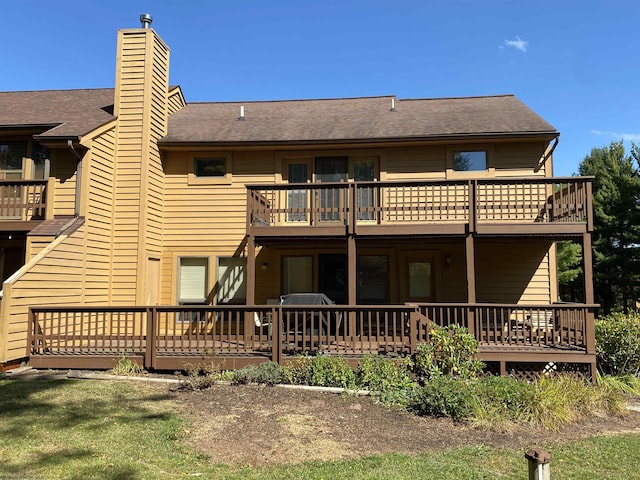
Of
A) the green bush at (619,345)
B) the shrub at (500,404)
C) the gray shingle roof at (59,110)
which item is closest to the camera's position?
the shrub at (500,404)

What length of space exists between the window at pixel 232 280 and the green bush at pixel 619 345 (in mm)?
8436

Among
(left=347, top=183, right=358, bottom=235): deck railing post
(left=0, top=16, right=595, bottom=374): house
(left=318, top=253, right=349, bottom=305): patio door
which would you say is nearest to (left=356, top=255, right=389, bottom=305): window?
(left=0, top=16, right=595, bottom=374): house

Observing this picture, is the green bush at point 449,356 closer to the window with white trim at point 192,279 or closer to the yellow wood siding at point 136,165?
the window with white trim at point 192,279

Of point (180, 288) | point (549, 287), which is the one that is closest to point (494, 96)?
point (549, 287)

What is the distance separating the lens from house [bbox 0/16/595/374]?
9.68 m

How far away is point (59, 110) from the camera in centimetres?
1221

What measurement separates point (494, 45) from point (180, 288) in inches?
496

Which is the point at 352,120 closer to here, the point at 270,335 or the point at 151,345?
the point at 270,335

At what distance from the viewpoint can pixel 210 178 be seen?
1225 centimetres

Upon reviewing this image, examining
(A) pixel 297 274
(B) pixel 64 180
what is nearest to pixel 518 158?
(A) pixel 297 274

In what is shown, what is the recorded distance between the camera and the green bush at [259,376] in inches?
281

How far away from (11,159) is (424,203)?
36.0 feet

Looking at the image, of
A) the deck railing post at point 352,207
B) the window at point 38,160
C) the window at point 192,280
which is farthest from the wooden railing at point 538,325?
the window at point 38,160

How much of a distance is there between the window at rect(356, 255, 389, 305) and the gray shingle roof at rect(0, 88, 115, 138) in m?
7.82
